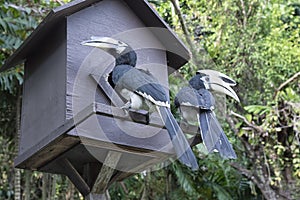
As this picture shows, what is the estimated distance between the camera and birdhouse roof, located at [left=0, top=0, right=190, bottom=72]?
1927 millimetres

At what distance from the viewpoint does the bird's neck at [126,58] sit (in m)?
1.81

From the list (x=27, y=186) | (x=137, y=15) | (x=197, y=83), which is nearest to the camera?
(x=197, y=83)

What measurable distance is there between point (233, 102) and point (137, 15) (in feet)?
6.51

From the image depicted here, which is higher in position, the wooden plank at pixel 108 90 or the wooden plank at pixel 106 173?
the wooden plank at pixel 108 90

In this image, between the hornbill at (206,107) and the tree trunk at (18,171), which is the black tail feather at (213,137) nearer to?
the hornbill at (206,107)

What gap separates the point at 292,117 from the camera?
3746 mm

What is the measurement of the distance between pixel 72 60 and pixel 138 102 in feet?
1.15

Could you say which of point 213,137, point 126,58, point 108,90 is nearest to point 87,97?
point 108,90

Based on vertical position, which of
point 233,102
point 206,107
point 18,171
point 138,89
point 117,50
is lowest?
point 18,171

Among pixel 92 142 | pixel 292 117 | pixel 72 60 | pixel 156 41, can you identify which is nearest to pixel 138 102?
pixel 92 142

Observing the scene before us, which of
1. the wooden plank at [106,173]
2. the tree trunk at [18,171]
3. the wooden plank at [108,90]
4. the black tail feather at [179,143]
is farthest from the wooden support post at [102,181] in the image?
the tree trunk at [18,171]

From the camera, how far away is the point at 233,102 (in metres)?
3.97

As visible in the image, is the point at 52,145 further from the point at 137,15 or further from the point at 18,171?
the point at 18,171

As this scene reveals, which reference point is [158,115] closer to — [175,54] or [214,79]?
[214,79]
